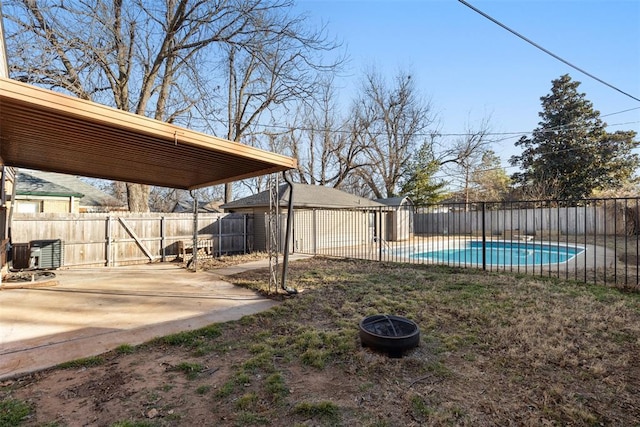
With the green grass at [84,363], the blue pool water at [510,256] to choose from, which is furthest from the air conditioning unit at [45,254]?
the blue pool water at [510,256]

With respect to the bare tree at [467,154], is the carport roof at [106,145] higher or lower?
lower

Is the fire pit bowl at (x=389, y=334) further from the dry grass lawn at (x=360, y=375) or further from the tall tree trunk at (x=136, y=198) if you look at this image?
the tall tree trunk at (x=136, y=198)

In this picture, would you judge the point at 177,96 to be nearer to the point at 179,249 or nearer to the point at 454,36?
the point at 179,249

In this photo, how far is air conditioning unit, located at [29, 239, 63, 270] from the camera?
650cm

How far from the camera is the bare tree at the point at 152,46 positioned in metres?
9.09

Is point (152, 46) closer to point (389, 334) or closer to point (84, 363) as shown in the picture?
point (84, 363)

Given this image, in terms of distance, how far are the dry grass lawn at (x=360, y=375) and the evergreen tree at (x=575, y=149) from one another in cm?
2041

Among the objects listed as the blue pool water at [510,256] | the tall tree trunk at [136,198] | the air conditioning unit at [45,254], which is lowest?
the blue pool water at [510,256]

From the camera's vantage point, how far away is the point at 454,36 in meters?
8.62

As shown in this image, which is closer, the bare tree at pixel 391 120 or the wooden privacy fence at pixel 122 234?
the wooden privacy fence at pixel 122 234

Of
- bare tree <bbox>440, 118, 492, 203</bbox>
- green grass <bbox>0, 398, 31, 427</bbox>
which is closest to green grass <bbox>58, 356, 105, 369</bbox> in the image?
green grass <bbox>0, 398, 31, 427</bbox>

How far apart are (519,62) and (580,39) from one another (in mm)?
3049

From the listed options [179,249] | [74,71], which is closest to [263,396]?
[179,249]

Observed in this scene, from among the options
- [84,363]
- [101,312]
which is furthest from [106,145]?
[84,363]
